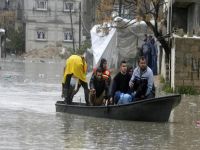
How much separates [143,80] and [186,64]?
28.7 feet

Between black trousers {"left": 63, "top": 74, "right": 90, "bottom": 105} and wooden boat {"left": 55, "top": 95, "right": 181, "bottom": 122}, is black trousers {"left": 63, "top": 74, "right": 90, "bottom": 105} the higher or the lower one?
the higher one

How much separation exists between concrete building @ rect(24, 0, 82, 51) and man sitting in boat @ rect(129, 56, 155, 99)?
7310 cm

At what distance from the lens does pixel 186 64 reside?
81.4 feet

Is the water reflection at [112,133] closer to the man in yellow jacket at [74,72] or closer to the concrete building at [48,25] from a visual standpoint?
the man in yellow jacket at [74,72]

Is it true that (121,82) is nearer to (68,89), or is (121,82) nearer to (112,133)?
(68,89)

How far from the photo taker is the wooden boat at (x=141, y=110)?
15.7 metres

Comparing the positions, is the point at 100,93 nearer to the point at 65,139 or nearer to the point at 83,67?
the point at 83,67

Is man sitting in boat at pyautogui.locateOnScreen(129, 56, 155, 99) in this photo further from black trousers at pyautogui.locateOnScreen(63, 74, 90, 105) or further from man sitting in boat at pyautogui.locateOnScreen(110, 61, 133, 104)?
black trousers at pyautogui.locateOnScreen(63, 74, 90, 105)

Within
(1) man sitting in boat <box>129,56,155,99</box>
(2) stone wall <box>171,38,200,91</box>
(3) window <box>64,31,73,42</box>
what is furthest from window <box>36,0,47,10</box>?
(1) man sitting in boat <box>129,56,155,99</box>

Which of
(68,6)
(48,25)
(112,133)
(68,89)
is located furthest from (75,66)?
(68,6)

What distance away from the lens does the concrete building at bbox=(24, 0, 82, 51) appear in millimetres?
89812

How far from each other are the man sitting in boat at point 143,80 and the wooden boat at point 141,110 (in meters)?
0.49

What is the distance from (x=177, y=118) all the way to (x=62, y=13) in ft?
242

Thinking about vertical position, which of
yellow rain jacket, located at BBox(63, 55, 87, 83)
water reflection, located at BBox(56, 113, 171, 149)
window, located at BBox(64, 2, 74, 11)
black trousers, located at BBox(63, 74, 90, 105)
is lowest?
water reflection, located at BBox(56, 113, 171, 149)
